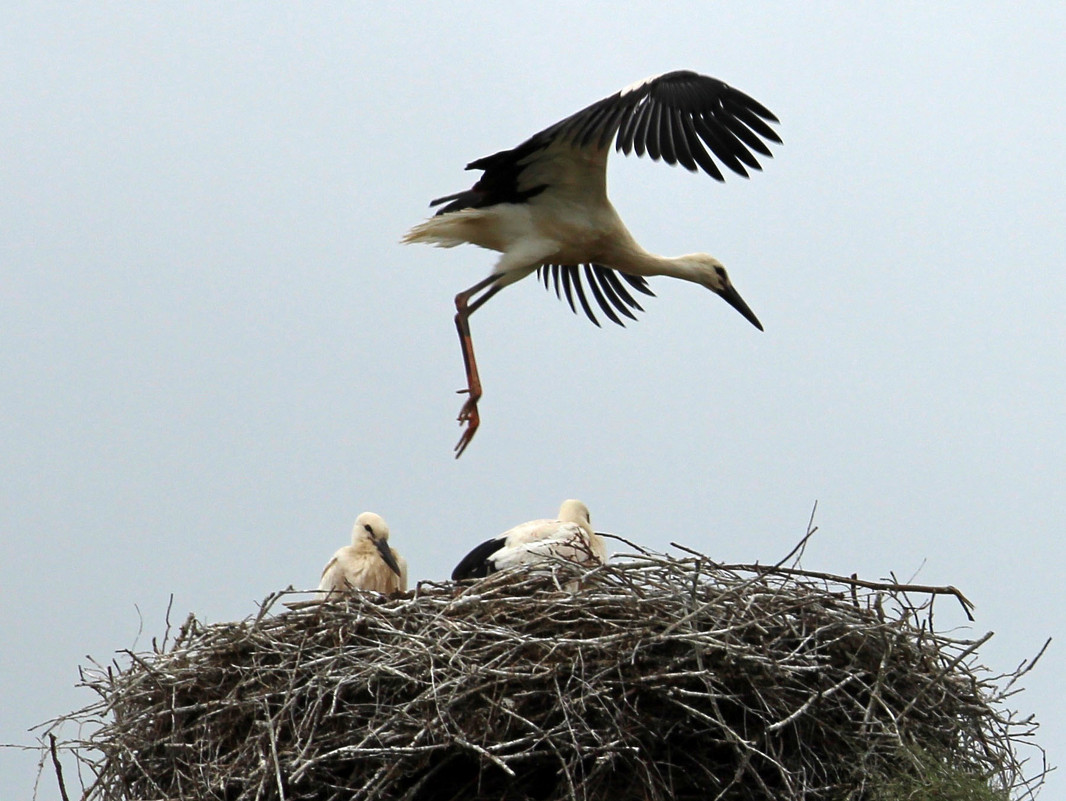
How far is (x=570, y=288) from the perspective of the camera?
26.6ft

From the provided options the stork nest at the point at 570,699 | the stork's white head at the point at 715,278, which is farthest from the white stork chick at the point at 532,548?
the stork's white head at the point at 715,278

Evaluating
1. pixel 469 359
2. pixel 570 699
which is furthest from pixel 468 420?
pixel 570 699

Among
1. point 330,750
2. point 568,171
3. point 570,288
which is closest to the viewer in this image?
point 330,750

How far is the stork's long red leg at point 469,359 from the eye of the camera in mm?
6914

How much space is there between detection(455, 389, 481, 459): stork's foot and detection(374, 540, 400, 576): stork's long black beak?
1.57 ft

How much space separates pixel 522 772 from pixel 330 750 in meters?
0.60

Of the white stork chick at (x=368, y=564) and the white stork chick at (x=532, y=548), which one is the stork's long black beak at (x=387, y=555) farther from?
the white stork chick at (x=532, y=548)

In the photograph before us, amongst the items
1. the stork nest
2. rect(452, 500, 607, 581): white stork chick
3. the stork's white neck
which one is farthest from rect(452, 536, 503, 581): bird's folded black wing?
the stork's white neck

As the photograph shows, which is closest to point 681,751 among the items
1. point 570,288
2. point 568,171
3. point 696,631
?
point 696,631

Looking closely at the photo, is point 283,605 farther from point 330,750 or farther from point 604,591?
point 604,591

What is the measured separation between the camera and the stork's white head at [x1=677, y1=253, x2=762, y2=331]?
25.0ft

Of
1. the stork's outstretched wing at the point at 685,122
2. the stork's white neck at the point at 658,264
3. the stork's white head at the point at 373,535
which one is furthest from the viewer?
the stork's white neck at the point at 658,264

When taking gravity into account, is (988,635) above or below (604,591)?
below

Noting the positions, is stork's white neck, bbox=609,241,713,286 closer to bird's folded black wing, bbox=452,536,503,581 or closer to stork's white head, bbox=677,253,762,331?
stork's white head, bbox=677,253,762,331
